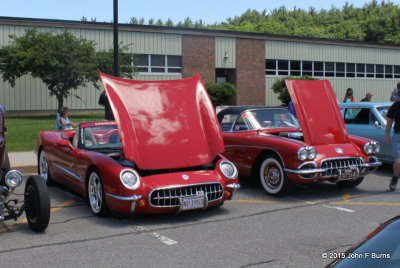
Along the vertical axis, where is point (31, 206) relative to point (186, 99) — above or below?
below

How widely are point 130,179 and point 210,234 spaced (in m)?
1.21

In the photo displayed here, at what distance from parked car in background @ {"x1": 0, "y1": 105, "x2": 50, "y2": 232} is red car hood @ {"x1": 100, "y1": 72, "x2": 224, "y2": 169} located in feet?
4.13

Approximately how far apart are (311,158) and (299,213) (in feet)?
3.56

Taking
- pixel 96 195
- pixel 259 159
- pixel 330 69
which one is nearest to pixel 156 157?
pixel 96 195

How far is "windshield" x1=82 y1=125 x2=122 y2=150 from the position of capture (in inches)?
292

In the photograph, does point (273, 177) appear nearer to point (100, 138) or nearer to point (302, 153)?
point (302, 153)

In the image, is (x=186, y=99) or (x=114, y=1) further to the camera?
(x=114, y=1)

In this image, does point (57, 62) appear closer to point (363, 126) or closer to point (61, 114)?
point (61, 114)

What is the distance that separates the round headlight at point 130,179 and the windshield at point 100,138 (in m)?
1.37

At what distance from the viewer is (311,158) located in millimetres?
7344

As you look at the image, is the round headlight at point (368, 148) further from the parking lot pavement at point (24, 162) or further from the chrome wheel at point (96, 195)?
the parking lot pavement at point (24, 162)

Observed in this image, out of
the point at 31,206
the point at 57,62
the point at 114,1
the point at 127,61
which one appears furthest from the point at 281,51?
the point at 31,206

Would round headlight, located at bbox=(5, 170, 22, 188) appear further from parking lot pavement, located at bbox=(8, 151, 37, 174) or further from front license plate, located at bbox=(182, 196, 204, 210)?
parking lot pavement, located at bbox=(8, 151, 37, 174)

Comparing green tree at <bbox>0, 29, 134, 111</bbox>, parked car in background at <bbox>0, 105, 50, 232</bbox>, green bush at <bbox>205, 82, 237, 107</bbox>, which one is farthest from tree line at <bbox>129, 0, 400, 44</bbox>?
parked car in background at <bbox>0, 105, 50, 232</bbox>
